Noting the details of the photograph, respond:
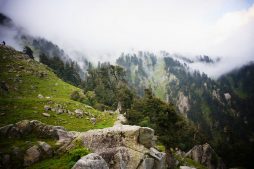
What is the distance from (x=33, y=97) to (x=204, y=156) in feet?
266

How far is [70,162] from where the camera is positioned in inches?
1091

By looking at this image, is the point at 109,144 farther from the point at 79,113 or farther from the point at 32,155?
the point at 79,113

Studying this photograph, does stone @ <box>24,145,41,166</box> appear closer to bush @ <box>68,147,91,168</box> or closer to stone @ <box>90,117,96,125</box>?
bush @ <box>68,147,91,168</box>

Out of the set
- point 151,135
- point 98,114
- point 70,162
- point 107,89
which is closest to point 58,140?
point 70,162

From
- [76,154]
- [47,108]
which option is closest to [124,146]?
[76,154]

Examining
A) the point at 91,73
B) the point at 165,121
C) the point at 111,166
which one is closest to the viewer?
the point at 111,166

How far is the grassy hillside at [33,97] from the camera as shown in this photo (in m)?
63.1

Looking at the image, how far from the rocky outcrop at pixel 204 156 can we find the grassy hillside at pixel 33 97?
48.2 metres

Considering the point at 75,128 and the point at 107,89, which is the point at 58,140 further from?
the point at 107,89

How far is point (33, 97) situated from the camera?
8781cm

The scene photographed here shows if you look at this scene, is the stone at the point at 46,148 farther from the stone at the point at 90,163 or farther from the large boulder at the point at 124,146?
the stone at the point at 90,163

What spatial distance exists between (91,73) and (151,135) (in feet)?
362

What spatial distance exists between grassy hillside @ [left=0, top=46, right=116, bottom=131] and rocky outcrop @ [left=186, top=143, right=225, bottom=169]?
48164mm

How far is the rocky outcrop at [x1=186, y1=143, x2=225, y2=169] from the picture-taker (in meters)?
108
